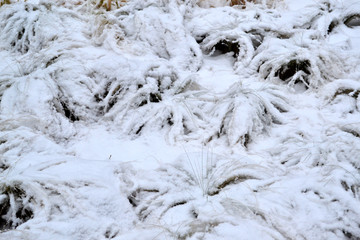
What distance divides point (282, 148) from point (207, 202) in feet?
1.95

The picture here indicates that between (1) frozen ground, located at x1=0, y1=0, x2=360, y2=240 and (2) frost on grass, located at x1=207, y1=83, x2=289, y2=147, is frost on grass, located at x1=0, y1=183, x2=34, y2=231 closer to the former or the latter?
(1) frozen ground, located at x1=0, y1=0, x2=360, y2=240

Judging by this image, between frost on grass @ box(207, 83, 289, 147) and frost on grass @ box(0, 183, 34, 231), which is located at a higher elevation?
frost on grass @ box(0, 183, 34, 231)

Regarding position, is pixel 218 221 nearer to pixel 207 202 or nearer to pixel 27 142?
pixel 207 202

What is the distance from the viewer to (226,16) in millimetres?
2729

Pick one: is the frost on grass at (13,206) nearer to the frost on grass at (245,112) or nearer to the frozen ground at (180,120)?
the frozen ground at (180,120)

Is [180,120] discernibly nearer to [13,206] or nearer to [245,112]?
[245,112]

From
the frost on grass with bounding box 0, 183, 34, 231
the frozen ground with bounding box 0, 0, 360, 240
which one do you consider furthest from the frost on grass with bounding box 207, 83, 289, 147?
the frost on grass with bounding box 0, 183, 34, 231

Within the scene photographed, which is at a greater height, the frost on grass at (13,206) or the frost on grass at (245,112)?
the frost on grass at (13,206)

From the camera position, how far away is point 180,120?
1854 mm

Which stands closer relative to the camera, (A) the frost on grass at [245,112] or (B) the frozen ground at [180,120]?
(B) the frozen ground at [180,120]

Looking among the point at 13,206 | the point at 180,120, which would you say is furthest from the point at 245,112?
the point at 13,206

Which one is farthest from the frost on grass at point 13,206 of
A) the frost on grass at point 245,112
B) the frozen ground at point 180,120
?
the frost on grass at point 245,112

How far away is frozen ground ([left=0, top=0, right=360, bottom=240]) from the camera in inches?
48.2

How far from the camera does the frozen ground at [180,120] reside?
1.22 meters
